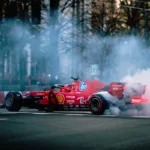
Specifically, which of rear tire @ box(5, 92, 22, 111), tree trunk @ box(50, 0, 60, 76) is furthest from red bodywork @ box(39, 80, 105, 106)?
tree trunk @ box(50, 0, 60, 76)

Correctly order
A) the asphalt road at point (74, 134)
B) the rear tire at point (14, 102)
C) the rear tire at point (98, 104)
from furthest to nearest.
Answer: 1. the rear tire at point (14, 102)
2. the rear tire at point (98, 104)
3. the asphalt road at point (74, 134)

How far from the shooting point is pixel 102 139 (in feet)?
43.4

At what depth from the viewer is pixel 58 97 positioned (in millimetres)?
23062

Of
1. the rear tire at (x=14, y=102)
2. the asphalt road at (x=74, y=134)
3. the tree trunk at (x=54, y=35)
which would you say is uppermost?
the tree trunk at (x=54, y=35)

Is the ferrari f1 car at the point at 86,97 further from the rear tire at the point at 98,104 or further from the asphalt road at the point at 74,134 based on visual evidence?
the asphalt road at the point at 74,134

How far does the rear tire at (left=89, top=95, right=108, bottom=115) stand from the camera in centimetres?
2123

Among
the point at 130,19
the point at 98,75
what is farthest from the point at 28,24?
the point at 130,19

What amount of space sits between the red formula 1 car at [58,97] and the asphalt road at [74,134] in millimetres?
3721

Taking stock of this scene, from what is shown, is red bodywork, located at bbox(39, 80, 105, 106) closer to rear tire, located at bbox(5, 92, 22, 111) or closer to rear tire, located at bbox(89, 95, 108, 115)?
rear tire, located at bbox(89, 95, 108, 115)

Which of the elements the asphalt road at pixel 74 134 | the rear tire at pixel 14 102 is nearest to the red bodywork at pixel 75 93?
the rear tire at pixel 14 102

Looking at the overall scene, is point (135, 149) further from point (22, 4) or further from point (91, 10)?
point (91, 10)

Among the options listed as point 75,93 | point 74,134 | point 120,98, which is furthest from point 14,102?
point 74,134

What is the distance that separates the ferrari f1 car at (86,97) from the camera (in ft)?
70.0

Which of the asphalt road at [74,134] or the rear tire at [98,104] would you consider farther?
the rear tire at [98,104]
